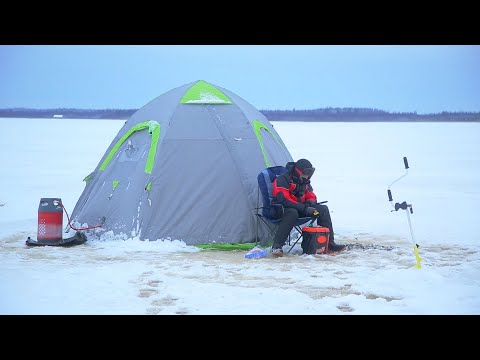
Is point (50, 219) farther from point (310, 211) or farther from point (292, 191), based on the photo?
point (310, 211)

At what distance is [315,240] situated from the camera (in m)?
9.08

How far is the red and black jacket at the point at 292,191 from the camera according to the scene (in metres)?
9.10

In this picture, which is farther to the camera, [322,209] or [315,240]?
[322,209]

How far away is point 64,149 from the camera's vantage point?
2869 centimetres

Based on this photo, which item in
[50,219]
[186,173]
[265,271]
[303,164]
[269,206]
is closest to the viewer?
[265,271]

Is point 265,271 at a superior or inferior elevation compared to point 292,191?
inferior

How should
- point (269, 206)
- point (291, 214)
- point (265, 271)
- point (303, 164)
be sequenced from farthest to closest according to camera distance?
point (269, 206) → point (303, 164) → point (291, 214) → point (265, 271)

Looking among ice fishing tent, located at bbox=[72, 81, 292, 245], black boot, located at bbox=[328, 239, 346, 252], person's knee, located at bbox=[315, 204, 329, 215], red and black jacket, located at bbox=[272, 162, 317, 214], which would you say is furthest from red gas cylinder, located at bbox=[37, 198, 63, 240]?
black boot, located at bbox=[328, 239, 346, 252]

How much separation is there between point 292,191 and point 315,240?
2.44ft

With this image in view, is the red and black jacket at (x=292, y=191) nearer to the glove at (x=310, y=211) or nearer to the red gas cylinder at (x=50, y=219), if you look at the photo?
the glove at (x=310, y=211)

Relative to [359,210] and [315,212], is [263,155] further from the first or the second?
[359,210]

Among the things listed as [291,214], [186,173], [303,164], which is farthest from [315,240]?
[186,173]

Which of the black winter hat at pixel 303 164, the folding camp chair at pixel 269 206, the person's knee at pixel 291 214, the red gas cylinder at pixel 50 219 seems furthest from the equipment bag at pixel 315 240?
Result: the red gas cylinder at pixel 50 219

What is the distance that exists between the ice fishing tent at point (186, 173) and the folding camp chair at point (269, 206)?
120 millimetres
